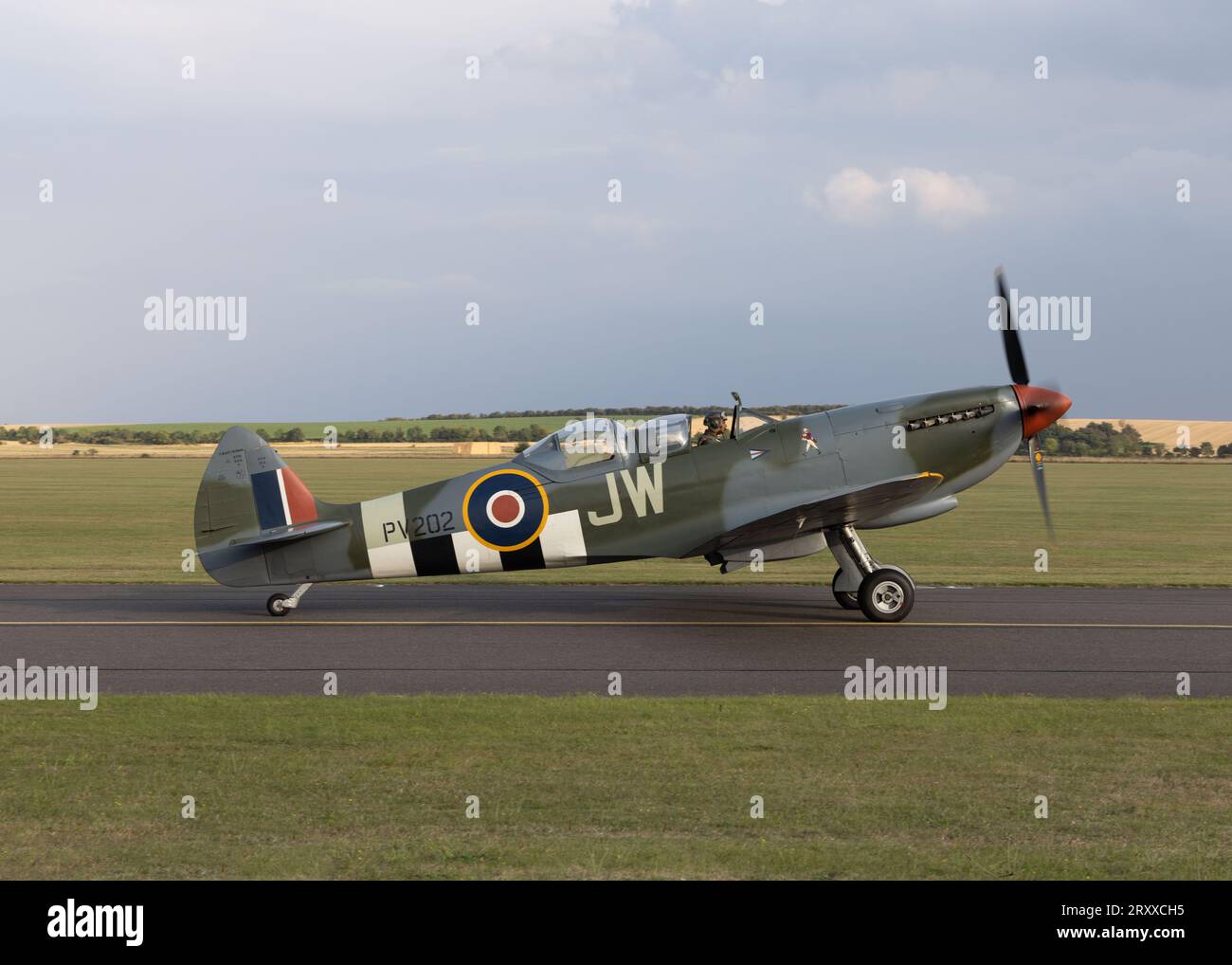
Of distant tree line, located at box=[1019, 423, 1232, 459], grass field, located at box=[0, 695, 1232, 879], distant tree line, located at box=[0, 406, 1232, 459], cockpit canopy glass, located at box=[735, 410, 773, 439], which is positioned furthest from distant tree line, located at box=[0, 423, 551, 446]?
grass field, located at box=[0, 695, 1232, 879]

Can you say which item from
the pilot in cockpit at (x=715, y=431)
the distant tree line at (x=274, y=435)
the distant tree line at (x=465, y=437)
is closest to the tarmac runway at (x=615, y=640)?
the pilot in cockpit at (x=715, y=431)

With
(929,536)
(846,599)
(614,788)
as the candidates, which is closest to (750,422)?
(846,599)

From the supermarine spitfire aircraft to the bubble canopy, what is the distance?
2cm

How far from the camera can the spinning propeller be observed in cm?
1586

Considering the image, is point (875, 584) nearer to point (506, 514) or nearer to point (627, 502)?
point (627, 502)

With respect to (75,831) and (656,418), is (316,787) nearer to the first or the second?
(75,831)

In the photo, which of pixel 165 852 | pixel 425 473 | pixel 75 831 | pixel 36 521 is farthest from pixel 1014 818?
pixel 425 473

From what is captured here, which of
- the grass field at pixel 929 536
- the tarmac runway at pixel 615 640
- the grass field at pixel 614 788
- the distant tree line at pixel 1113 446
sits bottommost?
the grass field at pixel 614 788

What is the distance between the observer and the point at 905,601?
15.4 meters

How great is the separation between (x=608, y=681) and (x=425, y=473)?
201ft

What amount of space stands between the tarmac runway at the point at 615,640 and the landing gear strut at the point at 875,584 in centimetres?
23

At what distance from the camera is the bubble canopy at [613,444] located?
15516 millimetres

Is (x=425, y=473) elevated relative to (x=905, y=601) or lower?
elevated

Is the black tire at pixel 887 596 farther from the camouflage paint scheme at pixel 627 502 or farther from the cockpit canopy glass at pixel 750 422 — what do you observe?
the cockpit canopy glass at pixel 750 422
